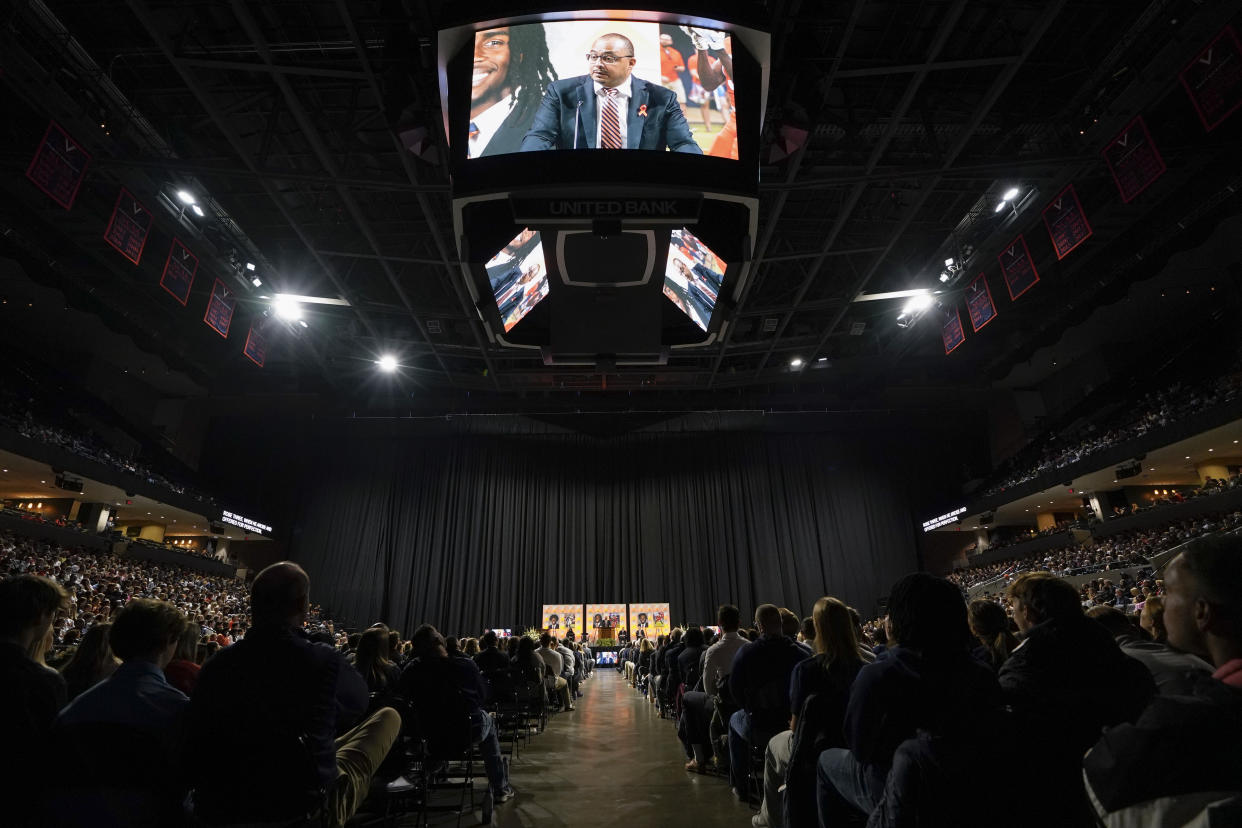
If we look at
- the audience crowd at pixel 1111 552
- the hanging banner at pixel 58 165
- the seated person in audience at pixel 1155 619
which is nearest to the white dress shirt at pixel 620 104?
the seated person in audience at pixel 1155 619

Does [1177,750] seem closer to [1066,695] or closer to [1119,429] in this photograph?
[1066,695]

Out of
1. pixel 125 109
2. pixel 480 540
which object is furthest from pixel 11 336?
pixel 480 540

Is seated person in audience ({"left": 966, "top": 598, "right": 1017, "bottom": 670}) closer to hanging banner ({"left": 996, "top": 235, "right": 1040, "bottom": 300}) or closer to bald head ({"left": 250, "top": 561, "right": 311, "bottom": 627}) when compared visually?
bald head ({"left": 250, "top": 561, "right": 311, "bottom": 627})

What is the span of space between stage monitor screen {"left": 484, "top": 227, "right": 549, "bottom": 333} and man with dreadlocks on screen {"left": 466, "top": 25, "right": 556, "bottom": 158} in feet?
2.70

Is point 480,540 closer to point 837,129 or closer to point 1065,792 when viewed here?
point 837,129

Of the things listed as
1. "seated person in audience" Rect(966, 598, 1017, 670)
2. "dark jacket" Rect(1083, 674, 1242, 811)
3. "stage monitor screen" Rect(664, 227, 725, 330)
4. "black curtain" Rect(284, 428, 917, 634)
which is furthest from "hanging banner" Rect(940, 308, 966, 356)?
"dark jacket" Rect(1083, 674, 1242, 811)

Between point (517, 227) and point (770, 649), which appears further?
point (517, 227)

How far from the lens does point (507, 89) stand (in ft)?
14.3

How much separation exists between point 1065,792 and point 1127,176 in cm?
875

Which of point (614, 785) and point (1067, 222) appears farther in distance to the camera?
point (1067, 222)

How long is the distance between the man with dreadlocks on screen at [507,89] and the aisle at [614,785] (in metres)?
4.28

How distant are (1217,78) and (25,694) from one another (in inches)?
385

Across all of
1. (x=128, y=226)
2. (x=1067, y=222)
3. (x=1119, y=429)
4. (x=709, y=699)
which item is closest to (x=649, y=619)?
(x=1119, y=429)

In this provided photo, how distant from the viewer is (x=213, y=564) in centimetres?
1897
